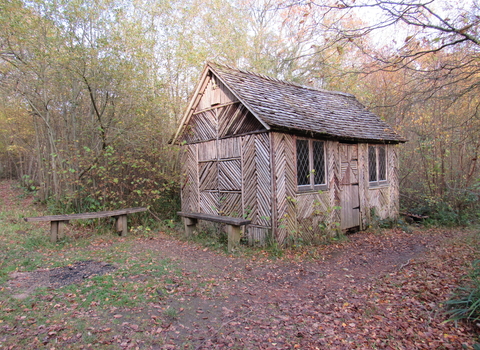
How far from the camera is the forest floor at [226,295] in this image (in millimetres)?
3648

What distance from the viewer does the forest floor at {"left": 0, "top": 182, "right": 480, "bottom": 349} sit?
12.0 ft

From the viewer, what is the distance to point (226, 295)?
5117 mm

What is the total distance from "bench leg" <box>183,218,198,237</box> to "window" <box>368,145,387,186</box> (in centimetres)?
672

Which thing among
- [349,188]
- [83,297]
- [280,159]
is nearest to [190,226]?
[280,159]

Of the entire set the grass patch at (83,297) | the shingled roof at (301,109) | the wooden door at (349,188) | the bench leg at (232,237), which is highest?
the shingled roof at (301,109)

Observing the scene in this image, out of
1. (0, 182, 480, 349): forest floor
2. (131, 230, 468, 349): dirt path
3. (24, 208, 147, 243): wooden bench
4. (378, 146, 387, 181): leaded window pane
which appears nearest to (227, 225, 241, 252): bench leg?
(0, 182, 480, 349): forest floor

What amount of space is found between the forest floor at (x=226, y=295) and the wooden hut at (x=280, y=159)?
1122 millimetres

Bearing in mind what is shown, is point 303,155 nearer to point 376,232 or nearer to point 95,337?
point 376,232

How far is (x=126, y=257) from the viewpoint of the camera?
686 centimetres

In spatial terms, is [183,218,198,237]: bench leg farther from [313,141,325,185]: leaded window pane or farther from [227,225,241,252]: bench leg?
[313,141,325,185]: leaded window pane

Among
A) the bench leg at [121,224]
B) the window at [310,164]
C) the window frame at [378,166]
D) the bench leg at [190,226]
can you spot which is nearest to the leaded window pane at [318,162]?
the window at [310,164]

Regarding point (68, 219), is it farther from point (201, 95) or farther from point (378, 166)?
point (378, 166)

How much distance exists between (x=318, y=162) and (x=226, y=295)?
208 inches

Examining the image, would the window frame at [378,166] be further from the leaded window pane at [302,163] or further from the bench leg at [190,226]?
the bench leg at [190,226]
